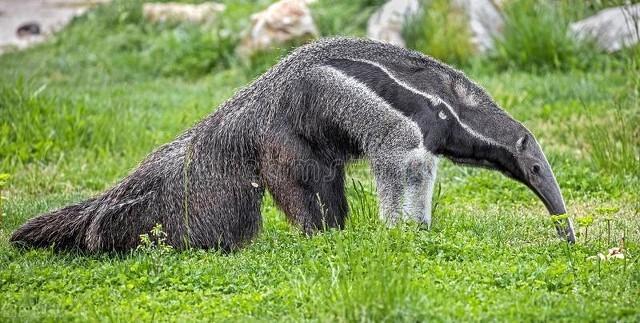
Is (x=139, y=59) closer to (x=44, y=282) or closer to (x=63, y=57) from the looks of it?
(x=63, y=57)

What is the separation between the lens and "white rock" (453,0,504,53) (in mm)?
13633

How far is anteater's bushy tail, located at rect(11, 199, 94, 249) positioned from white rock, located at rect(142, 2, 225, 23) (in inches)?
364

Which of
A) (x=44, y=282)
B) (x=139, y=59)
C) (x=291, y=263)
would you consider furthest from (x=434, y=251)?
(x=139, y=59)

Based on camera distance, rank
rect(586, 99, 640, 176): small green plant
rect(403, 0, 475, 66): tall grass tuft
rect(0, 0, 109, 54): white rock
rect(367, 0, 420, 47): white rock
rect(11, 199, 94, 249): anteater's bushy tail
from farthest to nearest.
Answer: rect(0, 0, 109, 54): white rock < rect(367, 0, 420, 47): white rock < rect(403, 0, 475, 66): tall grass tuft < rect(586, 99, 640, 176): small green plant < rect(11, 199, 94, 249): anteater's bushy tail

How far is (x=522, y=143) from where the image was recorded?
6.84 meters

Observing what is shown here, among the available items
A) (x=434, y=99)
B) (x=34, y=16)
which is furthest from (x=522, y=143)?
(x=34, y=16)

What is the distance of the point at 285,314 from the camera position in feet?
17.8

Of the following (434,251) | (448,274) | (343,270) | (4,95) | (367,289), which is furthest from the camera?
(4,95)

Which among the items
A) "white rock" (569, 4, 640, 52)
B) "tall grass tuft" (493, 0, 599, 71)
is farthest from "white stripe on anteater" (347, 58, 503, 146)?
"white rock" (569, 4, 640, 52)

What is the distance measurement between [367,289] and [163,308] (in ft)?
4.01

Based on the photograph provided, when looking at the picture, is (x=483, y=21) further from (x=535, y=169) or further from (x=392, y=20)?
(x=535, y=169)

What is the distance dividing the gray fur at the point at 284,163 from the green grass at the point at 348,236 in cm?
18

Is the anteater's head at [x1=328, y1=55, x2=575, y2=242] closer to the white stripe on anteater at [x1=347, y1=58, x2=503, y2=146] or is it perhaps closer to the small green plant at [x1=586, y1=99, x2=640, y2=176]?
the white stripe on anteater at [x1=347, y1=58, x2=503, y2=146]

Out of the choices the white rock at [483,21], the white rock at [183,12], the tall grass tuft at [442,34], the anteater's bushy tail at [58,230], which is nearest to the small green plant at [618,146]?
the tall grass tuft at [442,34]
